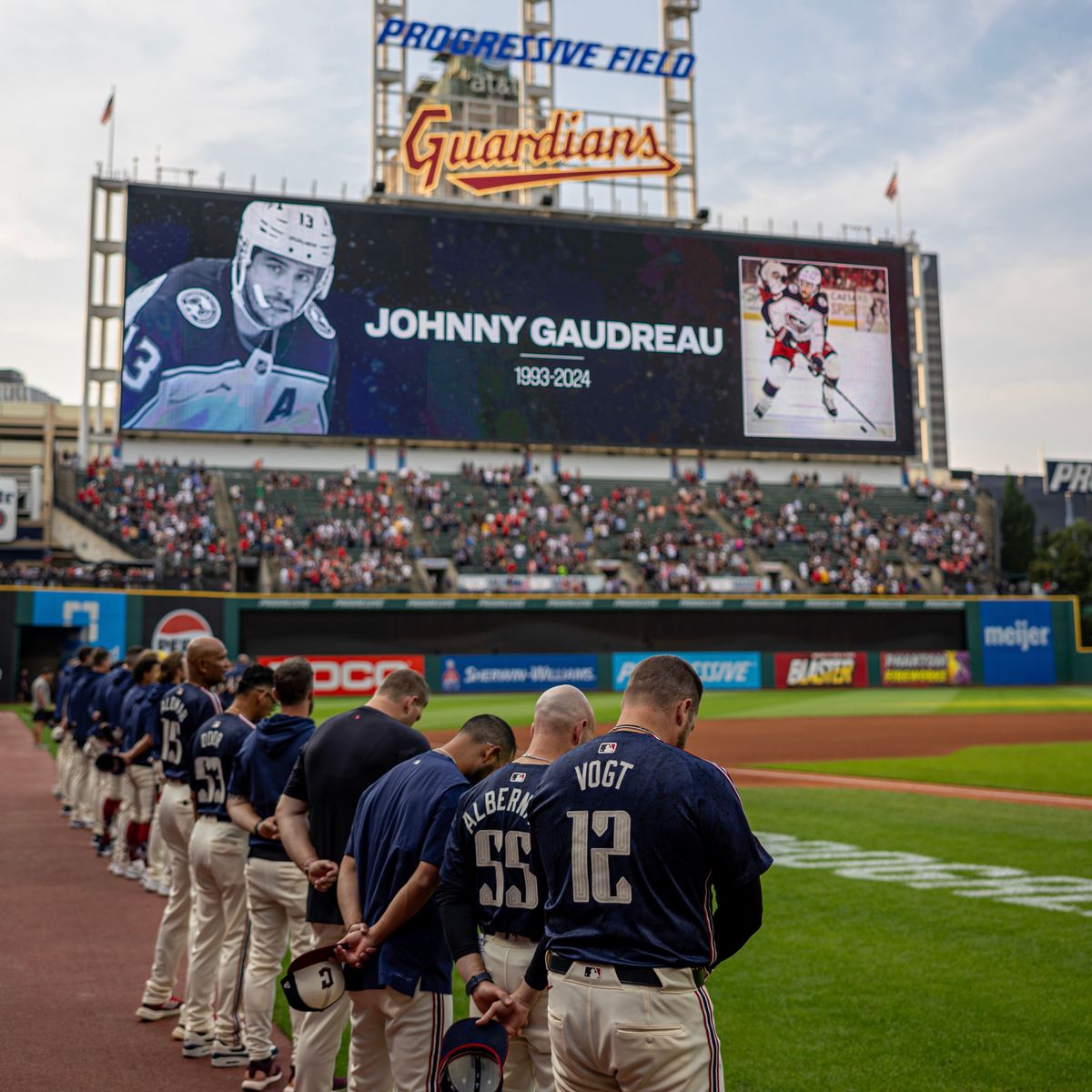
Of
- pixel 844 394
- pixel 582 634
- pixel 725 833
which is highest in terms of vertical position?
pixel 844 394

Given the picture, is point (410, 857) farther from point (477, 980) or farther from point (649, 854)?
point (649, 854)

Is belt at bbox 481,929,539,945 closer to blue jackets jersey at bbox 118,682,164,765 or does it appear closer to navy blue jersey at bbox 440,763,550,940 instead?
navy blue jersey at bbox 440,763,550,940

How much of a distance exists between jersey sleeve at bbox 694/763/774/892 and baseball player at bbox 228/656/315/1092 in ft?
10.2

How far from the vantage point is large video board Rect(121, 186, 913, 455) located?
46.5 metres

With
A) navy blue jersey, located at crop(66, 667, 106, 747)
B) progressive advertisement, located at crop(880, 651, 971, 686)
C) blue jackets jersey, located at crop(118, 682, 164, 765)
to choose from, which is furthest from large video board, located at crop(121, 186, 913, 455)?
blue jackets jersey, located at crop(118, 682, 164, 765)

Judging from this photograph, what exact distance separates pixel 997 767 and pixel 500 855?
62.4ft

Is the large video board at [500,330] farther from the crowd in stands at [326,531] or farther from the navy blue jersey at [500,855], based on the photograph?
the navy blue jersey at [500,855]

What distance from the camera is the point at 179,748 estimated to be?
27.2 feet

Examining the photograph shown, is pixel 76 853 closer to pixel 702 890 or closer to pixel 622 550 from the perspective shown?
pixel 702 890

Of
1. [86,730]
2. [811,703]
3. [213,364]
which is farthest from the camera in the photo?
[213,364]

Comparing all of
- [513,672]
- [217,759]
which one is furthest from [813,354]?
[217,759]

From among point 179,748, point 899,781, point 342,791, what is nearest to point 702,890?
point 342,791

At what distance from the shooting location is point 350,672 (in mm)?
41125

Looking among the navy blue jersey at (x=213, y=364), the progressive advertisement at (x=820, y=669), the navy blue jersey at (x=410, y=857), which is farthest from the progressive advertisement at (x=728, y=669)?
the navy blue jersey at (x=410, y=857)
